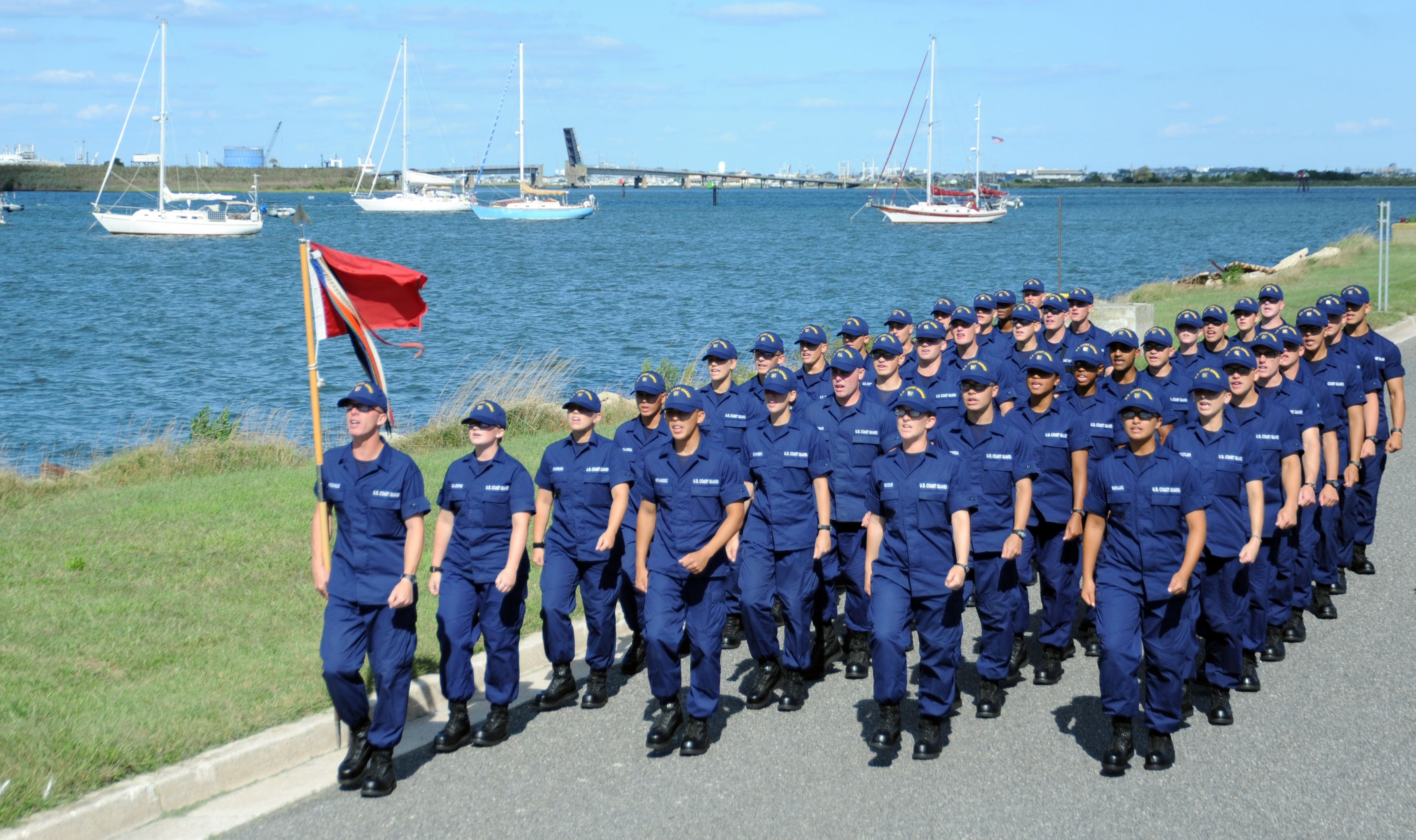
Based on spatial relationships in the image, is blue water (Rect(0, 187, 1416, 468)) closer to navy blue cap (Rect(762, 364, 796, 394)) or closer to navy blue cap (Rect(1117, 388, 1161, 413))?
navy blue cap (Rect(762, 364, 796, 394))

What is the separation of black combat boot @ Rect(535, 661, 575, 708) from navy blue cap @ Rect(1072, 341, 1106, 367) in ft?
13.6

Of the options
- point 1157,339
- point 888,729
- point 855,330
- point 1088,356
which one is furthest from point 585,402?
point 1157,339

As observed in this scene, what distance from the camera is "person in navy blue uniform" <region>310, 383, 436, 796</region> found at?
6840mm

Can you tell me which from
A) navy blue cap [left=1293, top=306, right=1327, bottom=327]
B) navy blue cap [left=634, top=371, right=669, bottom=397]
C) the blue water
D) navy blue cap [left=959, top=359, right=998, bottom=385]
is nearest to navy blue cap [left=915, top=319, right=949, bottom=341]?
navy blue cap [left=959, top=359, right=998, bottom=385]

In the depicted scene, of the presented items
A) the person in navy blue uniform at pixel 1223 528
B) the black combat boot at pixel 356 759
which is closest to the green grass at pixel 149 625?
the black combat boot at pixel 356 759

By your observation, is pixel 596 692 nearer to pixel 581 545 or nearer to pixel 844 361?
pixel 581 545

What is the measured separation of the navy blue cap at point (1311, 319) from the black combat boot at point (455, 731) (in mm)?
7116

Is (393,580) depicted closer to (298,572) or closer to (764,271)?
(298,572)

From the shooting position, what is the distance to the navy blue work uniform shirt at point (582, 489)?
832 centimetres

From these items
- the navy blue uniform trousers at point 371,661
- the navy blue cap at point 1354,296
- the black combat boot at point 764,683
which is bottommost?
the black combat boot at point 764,683

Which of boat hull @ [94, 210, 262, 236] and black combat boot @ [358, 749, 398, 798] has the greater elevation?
boat hull @ [94, 210, 262, 236]

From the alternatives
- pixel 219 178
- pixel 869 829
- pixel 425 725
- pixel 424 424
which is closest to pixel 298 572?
pixel 425 725

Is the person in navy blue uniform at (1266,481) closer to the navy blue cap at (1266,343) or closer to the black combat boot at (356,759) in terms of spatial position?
the navy blue cap at (1266,343)

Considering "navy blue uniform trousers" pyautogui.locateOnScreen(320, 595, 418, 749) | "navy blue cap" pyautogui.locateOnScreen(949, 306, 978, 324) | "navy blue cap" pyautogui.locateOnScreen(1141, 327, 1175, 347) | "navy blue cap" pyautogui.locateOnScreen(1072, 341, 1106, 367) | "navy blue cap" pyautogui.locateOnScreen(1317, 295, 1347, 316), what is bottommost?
"navy blue uniform trousers" pyautogui.locateOnScreen(320, 595, 418, 749)
